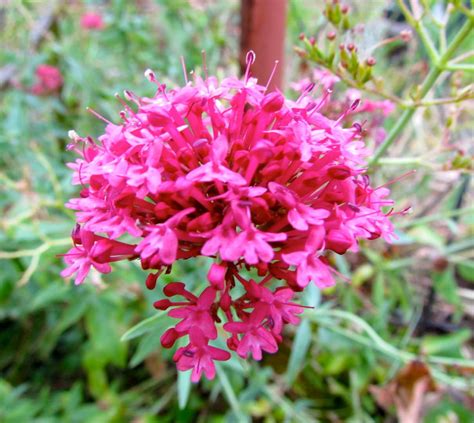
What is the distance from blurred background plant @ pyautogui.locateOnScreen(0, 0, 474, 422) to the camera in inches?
46.9

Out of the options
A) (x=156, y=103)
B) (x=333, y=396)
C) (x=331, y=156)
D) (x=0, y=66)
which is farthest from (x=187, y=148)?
(x=0, y=66)

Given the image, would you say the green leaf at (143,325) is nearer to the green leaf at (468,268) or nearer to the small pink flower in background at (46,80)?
the green leaf at (468,268)

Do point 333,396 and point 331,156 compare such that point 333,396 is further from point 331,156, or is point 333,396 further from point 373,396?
point 331,156

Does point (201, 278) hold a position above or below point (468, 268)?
above

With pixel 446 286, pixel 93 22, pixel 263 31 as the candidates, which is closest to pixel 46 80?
pixel 93 22

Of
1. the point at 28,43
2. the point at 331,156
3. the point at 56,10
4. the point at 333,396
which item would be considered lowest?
the point at 333,396

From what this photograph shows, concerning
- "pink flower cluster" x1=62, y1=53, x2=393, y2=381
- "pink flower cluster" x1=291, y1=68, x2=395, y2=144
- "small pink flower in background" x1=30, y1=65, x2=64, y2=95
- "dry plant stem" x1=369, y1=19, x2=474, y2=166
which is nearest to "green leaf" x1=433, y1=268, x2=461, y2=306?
"pink flower cluster" x1=291, y1=68, x2=395, y2=144

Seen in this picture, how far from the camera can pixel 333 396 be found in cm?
153

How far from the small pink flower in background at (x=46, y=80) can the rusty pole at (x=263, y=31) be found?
3.25ft

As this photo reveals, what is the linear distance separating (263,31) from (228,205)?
723 millimetres

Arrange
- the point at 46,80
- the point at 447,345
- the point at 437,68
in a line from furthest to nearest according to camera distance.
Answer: the point at 46,80
the point at 447,345
the point at 437,68

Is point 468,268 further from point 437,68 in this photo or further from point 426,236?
point 437,68

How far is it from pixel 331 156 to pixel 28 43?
1.76 meters

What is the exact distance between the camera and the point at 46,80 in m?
1.84
